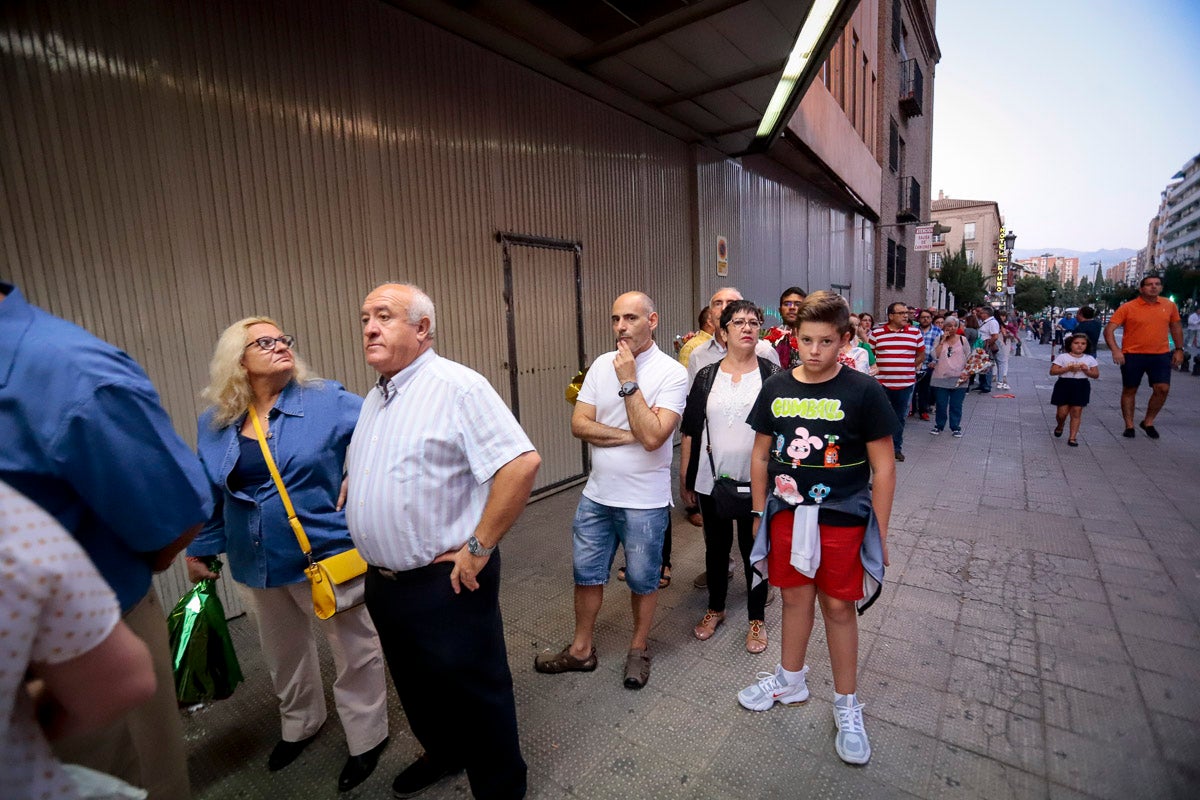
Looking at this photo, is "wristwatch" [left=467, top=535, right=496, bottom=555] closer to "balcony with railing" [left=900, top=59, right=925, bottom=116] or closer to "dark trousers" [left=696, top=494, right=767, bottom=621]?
"dark trousers" [left=696, top=494, right=767, bottom=621]

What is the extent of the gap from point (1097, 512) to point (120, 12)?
7934mm

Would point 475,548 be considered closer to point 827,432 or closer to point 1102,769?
point 827,432

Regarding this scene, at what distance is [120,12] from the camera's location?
120 inches

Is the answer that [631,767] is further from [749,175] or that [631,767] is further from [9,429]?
[749,175]

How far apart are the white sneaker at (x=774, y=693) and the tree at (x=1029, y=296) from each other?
2731 inches

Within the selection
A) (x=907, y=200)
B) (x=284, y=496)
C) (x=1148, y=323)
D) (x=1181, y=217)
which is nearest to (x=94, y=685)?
(x=284, y=496)

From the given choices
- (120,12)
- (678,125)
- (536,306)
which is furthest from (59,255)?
(678,125)

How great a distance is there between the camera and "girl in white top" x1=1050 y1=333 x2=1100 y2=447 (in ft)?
24.6

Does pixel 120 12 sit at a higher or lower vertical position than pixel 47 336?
higher

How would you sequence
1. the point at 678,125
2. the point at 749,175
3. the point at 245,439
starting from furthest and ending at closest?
the point at 749,175 < the point at 678,125 < the point at 245,439

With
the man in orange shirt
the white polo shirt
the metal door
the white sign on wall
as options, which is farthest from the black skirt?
the white sign on wall

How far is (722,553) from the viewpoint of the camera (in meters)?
3.32

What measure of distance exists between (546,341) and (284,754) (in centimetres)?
419

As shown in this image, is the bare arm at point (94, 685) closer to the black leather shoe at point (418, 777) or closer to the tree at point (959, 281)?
the black leather shoe at point (418, 777)
